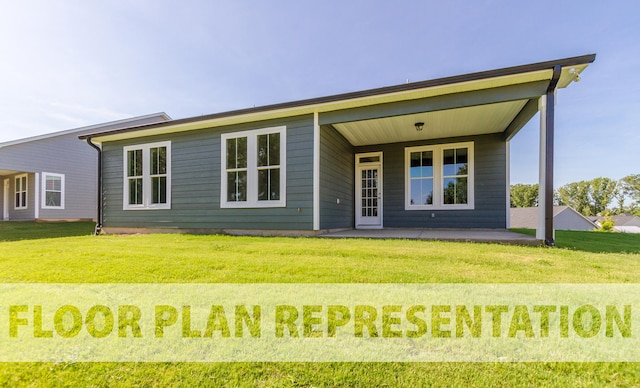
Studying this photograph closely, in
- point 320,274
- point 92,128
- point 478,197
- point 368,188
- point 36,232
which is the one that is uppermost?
point 92,128

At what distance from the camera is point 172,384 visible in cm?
144

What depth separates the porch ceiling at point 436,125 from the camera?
238 inches

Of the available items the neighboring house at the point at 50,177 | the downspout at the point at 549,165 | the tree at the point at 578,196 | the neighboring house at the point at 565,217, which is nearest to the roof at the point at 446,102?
the downspout at the point at 549,165

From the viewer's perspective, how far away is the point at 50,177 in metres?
13.4

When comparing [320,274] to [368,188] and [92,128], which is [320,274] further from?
[92,128]

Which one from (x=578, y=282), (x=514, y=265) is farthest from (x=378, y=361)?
(x=514, y=265)

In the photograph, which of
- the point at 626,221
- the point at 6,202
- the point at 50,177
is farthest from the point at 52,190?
the point at 626,221

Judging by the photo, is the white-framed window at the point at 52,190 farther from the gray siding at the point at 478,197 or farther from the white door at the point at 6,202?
the gray siding at the point at 478,197

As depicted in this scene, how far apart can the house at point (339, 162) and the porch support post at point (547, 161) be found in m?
0.02

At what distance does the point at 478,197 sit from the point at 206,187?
22.4 ft

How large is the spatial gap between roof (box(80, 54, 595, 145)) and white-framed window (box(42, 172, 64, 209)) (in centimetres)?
869

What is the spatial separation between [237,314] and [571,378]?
1.88 meters

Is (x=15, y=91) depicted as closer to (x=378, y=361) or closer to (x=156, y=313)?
(x=156, y=313)

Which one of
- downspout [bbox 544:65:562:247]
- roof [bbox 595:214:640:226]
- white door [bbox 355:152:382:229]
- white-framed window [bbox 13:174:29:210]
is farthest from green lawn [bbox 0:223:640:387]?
roof [bbox 595:214:640:226]
